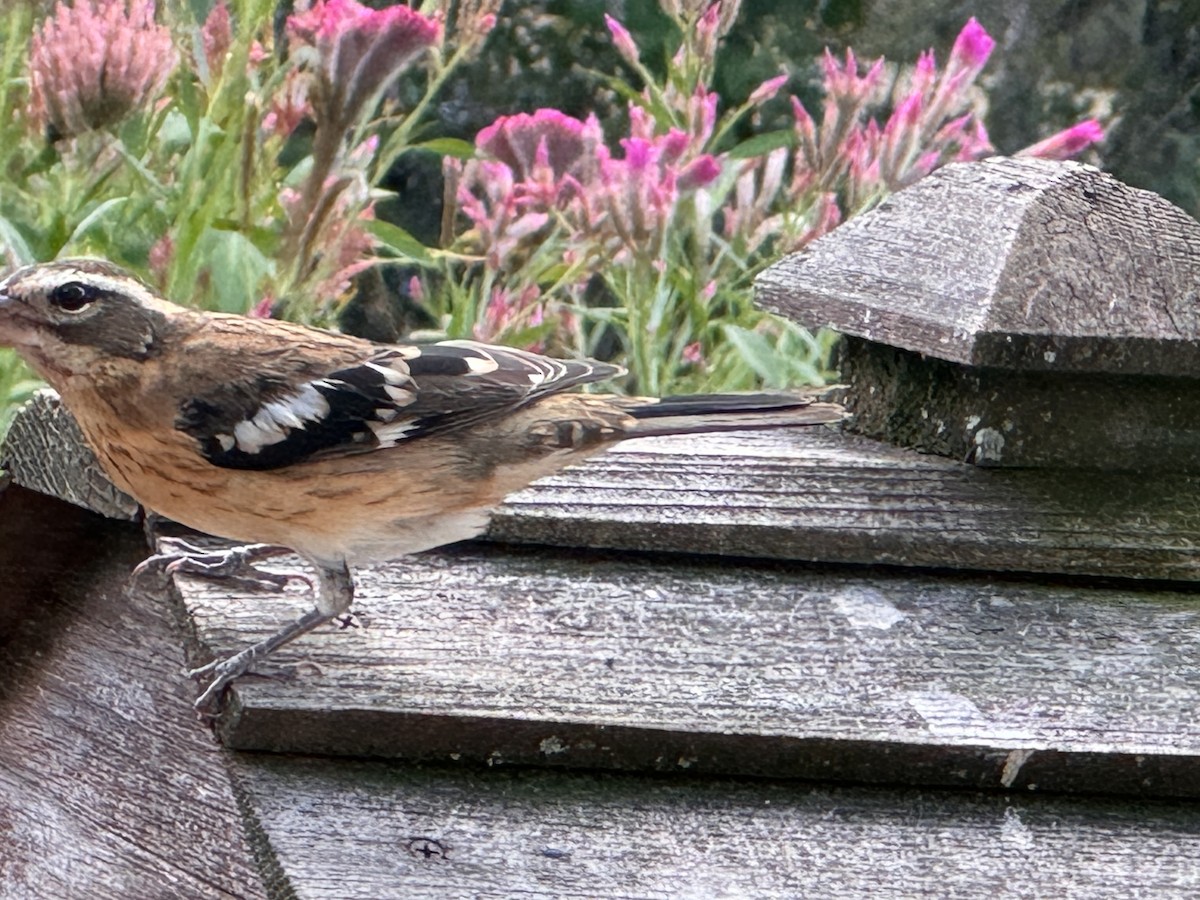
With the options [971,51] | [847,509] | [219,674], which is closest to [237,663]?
[219,674]

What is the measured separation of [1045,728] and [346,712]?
0.56m

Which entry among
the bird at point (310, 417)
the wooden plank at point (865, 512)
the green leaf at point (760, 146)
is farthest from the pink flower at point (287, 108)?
the wooden plank at point (865, 512)

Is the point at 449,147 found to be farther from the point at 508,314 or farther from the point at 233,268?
the point at 233,268

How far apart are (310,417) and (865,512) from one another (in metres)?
0.52

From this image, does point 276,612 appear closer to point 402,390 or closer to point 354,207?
point 402,390

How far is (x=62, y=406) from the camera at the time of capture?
1544 mm

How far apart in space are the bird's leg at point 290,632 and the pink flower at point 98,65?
0.74 metres

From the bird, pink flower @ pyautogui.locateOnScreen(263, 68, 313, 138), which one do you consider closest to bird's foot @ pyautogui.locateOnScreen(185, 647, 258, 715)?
the bird

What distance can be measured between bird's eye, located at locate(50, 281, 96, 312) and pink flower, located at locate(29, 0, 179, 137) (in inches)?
16.2

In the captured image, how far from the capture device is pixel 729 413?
1.46 metres

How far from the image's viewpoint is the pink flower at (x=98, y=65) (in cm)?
183

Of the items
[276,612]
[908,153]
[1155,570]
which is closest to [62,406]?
[276,612]

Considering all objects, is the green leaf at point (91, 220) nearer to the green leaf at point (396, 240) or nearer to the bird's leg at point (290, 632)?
the green leaf at point (396, 240)

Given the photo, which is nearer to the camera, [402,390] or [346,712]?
[346,712]
